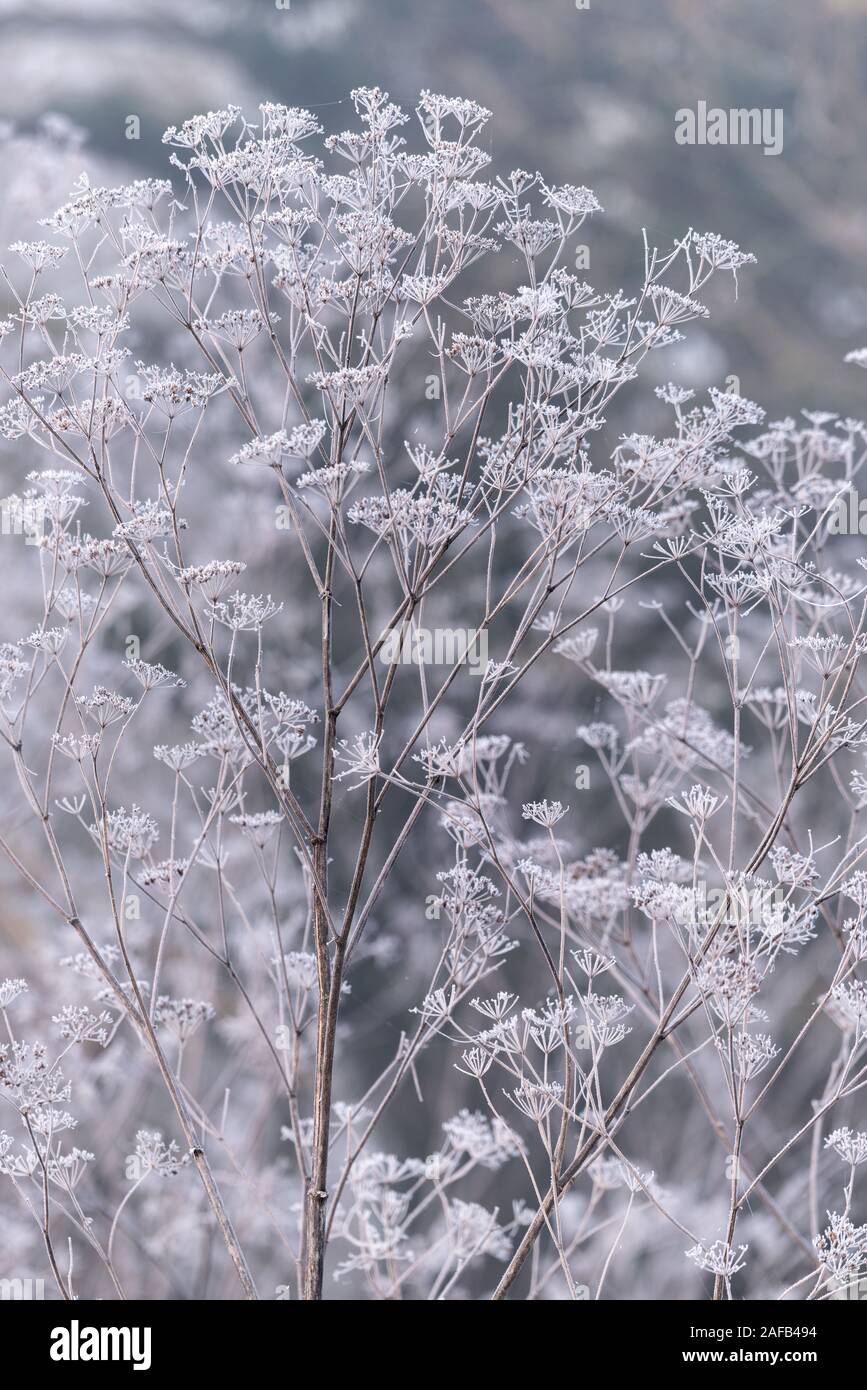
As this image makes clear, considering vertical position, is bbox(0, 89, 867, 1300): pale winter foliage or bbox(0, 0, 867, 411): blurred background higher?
bbox(0, 0, 867, 411): blurred background

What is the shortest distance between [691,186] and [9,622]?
161cm

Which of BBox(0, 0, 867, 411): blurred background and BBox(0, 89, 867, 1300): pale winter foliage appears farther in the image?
BBox(0, 0, 867, 411): blurred background

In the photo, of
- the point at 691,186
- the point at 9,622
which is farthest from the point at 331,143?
the point at 9,622

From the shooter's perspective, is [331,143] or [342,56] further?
[342,56]

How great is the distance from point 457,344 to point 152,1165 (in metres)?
1.10

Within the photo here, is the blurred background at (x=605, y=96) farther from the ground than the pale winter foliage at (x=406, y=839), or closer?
farther from the ground

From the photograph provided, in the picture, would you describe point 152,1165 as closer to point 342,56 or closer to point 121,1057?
point 121,1057

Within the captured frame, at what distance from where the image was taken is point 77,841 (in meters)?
2.09

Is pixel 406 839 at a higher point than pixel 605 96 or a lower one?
lower

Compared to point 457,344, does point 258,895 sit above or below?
below

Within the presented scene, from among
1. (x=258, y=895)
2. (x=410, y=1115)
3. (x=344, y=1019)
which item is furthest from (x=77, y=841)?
(x=410, y=1115)

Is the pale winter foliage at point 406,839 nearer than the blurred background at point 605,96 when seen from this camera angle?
Yes

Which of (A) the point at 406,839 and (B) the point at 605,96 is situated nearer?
(A) the point at 406,839

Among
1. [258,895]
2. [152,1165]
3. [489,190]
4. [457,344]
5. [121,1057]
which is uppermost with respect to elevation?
[489,190]
